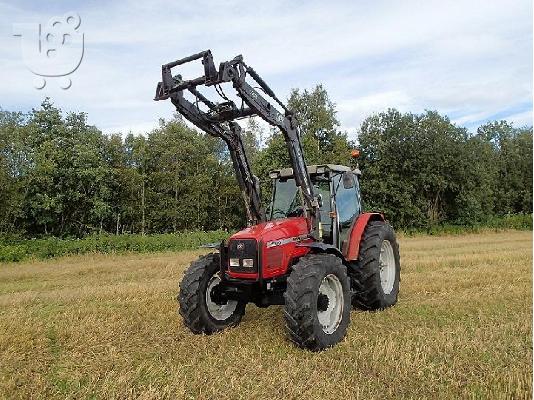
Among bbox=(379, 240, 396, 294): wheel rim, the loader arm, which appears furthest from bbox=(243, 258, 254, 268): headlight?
bbox=(379, 240, 396, 294): wheel rim

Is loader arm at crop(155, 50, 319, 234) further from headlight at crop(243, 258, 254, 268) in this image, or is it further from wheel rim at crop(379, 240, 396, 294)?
wheel rim at crop(379, 240, 396, 294)

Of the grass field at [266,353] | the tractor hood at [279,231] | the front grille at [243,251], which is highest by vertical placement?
the tractor hood at [279,231]

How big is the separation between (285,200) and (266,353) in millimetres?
2633

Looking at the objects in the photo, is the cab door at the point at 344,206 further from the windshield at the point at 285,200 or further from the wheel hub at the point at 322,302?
the wheel hub at the point at 322,302

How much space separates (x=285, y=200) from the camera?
7172mm

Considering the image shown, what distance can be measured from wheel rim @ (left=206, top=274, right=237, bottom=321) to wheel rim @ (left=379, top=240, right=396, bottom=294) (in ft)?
8.87

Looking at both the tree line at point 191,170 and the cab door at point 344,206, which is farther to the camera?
the tree line at point 191,170

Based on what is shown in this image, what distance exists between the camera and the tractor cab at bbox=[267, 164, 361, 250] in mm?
6836

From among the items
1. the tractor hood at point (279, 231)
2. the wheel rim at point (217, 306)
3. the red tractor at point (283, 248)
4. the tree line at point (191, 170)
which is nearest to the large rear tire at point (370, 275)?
the red tractor at point (283, 248)

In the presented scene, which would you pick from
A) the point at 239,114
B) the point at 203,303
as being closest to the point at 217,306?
the point at 203,303

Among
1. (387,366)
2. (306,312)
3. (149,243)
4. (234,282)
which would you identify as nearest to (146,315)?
(234,282)

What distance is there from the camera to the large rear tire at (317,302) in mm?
5180

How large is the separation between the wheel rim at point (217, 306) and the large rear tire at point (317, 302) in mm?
1422

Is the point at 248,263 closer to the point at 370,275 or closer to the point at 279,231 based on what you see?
the point at 279,231
